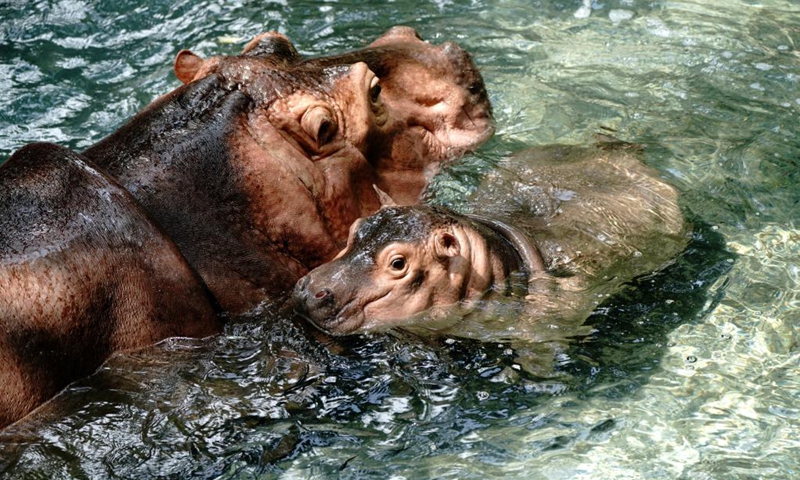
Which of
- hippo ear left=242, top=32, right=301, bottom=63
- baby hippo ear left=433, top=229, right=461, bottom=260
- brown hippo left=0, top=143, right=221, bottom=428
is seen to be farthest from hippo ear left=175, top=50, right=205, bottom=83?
baby hippo ear left=433, top=229, right=461, bottom=260

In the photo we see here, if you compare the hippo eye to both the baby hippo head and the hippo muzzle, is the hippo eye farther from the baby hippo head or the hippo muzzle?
the hippo muzzle

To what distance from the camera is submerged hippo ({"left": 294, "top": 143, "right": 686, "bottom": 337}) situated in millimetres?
4234

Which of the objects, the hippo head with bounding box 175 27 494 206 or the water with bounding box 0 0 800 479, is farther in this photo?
the hippo head with bounding box 175 27 494 206

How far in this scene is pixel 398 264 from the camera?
4258 mm

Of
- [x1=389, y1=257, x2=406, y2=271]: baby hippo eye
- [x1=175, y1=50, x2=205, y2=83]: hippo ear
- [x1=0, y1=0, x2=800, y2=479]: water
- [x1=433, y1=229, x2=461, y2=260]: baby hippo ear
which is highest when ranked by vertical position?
[x1=175, y1=50, x2=205, y2=83]: hippo ear

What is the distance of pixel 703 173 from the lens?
5551mm

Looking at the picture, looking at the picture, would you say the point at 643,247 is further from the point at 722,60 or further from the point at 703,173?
the point at 722,60

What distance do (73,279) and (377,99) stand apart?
166 cm

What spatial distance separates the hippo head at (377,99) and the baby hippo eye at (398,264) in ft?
1.54

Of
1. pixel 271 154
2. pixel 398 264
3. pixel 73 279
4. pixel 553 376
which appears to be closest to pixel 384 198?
pixel 398 264

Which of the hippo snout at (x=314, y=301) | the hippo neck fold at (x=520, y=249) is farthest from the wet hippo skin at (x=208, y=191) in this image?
the hippo neck fold at (x=520, y=249)

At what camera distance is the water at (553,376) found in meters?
3.55

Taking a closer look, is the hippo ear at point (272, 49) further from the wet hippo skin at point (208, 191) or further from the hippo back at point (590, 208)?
the hippo back at point (590, 208)

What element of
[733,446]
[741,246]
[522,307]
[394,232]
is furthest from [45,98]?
[733,446]
